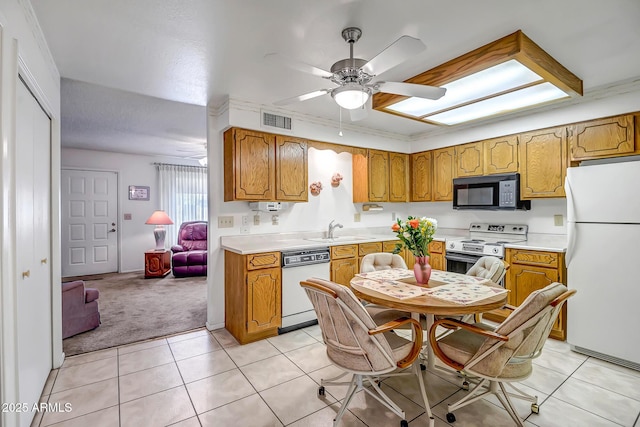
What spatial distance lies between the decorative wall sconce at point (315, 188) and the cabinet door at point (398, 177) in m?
1.18

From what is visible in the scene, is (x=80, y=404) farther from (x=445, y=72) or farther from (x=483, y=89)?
(x=483, y=89)

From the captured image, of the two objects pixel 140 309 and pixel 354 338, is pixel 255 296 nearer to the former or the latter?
pixel 354 338

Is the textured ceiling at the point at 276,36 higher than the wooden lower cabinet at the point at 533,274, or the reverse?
the textured ceiling at the point at 276,36

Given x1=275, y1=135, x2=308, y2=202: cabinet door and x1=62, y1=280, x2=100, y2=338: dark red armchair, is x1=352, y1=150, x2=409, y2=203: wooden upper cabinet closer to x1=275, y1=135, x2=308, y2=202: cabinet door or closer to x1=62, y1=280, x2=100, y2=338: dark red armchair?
x1=275, y1=135, x2=308, y2=202: cabinet door

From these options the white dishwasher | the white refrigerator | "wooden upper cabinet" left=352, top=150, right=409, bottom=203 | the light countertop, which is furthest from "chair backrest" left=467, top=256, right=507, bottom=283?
"wooden upper cabinet" left=352, top=150, right=409, bottom=203

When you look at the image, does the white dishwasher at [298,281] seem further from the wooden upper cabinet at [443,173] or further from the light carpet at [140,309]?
the wooden upper cabinet at [443,173]

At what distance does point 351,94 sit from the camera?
6.43 feet

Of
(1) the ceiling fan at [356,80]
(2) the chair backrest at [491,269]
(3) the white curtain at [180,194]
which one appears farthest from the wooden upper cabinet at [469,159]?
(3) the white curtain at [180,194]

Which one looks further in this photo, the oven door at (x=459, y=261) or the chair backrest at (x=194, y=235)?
the chair backrest at (x=194, y=235)

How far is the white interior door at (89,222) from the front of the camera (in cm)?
586

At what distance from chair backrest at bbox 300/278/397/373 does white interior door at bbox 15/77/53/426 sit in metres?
1.58

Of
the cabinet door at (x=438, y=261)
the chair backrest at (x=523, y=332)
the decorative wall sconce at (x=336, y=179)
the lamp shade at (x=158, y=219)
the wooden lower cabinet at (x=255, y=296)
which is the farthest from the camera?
the lamp shade at (x=158, y=219)

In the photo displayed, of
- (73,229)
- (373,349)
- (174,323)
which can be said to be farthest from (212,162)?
(73,229)

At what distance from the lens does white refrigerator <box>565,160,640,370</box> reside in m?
2.42
